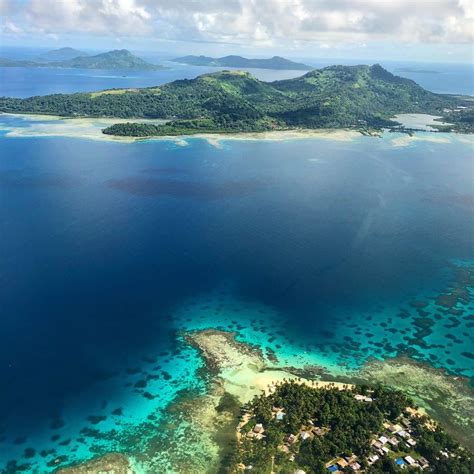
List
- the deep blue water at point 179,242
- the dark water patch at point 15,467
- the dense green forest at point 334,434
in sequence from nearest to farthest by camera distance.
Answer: the dark water patch at point 15,467 < the dense green forest at point 334,434 < the deep blue water at point 179,242

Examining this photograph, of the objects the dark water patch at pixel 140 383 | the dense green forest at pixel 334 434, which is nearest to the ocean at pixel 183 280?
the dark water patch at pixel 140 383

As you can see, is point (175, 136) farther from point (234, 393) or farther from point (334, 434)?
point (334, 434)

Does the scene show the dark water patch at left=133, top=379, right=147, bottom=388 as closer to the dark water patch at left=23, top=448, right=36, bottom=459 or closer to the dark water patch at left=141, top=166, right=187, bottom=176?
the dark water patch at left=23, top=448, right=36, bottom=459

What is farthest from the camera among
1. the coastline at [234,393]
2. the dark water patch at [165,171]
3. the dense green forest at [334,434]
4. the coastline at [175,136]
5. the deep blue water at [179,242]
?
the coastline at [175,136]

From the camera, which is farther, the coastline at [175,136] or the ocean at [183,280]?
the coastline at [175,136]

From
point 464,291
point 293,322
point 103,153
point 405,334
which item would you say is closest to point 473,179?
point 464,291

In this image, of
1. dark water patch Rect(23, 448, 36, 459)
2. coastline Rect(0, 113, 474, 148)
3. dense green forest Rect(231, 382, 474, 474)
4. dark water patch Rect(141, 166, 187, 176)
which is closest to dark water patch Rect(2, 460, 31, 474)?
dark water patch Rect(23, 448, 36, 459)

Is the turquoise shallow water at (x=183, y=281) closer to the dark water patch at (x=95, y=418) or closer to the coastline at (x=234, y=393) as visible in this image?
the dark water patch at (x=95, y=418)
